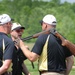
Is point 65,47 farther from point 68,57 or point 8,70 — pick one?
point 8,70

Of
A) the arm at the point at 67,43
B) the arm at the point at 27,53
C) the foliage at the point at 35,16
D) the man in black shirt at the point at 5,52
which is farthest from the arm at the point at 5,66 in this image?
the foliage at the point at 35,16

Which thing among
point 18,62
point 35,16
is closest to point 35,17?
point 35,16

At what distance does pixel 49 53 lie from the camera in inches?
261

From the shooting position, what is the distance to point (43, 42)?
6.54m

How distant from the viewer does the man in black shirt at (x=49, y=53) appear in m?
6.55

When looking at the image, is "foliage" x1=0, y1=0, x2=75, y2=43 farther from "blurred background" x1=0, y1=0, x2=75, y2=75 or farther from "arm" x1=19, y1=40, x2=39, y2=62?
"arm" x1=19, y1=40, x2=39, y2=62

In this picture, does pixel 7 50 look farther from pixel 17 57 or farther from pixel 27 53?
pixel 17 57

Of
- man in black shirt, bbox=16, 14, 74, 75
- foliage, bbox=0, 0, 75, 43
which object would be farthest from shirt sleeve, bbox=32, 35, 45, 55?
foliage, bbox=0, 0, 75, 43

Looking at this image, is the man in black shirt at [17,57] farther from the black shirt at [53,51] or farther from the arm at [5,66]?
the arm at [5,66]

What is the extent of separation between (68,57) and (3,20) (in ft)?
4.59

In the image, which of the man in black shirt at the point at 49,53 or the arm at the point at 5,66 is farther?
the man in black shirt at the point at 49,53

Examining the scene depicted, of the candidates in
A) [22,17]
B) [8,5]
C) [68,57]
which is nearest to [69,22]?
[22,17]

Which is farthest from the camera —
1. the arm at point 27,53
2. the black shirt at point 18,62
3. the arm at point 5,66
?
the black shirt at point 18,62

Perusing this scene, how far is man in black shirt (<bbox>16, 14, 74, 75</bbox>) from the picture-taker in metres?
6.55
